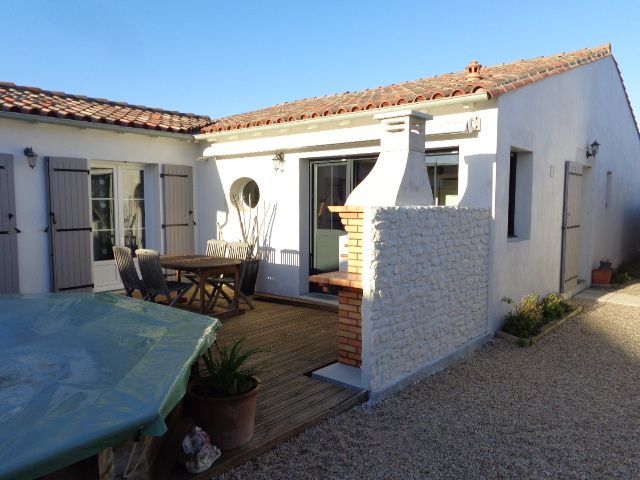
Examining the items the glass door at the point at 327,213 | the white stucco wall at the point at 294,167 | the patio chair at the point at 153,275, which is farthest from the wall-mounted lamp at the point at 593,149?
the patio chair at the point at 153,275

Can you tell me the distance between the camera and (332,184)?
741 cm

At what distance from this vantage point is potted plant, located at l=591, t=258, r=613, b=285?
32.0 feet

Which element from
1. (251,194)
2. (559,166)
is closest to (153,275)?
(251,194)

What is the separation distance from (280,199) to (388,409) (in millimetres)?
4429

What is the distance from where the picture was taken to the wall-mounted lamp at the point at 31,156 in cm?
633

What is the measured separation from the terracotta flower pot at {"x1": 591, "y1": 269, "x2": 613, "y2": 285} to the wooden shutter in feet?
4.77

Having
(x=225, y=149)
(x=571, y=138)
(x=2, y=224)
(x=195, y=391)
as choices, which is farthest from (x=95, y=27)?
(x=195, y=391)

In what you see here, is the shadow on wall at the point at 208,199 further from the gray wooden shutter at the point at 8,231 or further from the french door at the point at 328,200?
the gray wooden shutter at the point at 8,231

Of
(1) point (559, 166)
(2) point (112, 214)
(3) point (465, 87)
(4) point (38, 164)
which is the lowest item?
(2) point (112, 214)

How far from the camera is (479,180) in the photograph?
5648 mm

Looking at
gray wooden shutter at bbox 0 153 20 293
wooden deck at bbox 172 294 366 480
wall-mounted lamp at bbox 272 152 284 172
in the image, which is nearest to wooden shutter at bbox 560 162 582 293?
wooden deck at bbox 172 294 366 480

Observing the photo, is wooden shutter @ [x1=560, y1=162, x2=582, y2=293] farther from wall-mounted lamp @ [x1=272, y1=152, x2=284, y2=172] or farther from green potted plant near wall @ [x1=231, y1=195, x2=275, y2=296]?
green potted plant near wall @ [x1=231, y1=195, x2=275, y2=296]

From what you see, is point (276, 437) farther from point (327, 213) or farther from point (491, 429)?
point (327, 213)

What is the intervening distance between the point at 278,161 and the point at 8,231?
3.91 m
